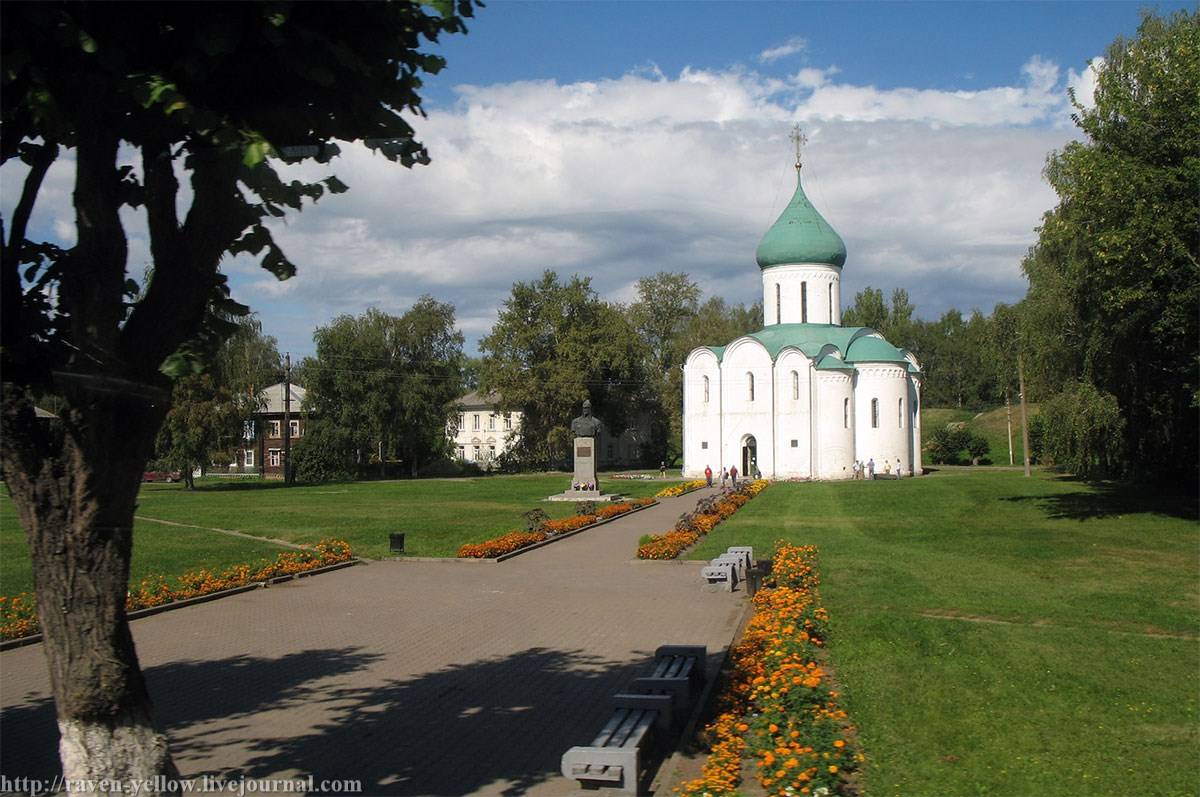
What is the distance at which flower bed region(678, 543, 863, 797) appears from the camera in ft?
20.1

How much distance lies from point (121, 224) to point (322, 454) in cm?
5742

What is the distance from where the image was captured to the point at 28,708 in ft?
28.6

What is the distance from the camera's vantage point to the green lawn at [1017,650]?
7.04m

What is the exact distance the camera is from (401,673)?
9.97 metres

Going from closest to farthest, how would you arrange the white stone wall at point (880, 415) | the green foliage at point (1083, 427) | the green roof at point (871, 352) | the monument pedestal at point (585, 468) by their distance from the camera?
the green foliage at point (1083, 427) < the monument pedestal at point (585, 468) < the white stone wall at point (880, 415) < the green roof at point (871, 352)

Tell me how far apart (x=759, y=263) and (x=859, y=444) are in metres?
11.1

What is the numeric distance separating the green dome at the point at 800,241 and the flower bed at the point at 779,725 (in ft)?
145

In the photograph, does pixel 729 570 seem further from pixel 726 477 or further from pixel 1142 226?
pixel 726 477

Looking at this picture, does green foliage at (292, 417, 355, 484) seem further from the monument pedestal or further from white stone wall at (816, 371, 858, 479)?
white stone wall at (816, 371, 858, 479)

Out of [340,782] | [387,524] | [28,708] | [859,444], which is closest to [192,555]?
[387,524]

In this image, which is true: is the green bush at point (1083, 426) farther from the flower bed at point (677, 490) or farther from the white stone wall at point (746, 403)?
the white stone wall at point (746, 403)

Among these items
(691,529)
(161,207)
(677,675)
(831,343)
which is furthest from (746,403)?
(161,207)

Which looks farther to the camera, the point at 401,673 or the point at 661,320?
the point at 661,320

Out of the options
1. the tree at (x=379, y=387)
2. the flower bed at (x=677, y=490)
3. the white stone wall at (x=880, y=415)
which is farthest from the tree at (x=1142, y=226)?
the tree at (x=379, y=387)
